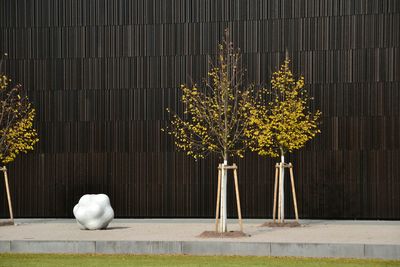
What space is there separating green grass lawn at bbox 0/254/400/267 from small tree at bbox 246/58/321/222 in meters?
5.37

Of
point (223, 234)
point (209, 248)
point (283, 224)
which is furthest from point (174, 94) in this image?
point (209, 248)

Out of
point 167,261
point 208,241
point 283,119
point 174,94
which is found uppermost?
point 174,94

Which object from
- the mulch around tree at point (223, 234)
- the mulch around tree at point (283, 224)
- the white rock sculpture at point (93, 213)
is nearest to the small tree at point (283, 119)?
the mulch around tree at point (283, 224)

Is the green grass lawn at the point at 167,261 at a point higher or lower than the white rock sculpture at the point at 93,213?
lower

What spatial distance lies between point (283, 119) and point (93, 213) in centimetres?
441

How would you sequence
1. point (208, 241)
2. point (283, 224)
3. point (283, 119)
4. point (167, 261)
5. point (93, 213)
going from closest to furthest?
point (167, 261) → point (208, 241) → point (93, 213) → point (283, 224) → point (283, 119)

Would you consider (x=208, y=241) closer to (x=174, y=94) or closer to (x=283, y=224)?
(x=283, y=224)

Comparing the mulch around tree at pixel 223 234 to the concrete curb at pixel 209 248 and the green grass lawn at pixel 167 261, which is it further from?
the green grass lawn at pixel 167 261

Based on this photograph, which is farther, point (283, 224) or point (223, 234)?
point (283, 224)

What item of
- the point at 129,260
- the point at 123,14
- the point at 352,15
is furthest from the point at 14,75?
the point at 129,260

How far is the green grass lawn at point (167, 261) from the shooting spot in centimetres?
1442

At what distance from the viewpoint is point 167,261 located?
14.8 metres

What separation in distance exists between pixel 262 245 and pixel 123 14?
10.2 m

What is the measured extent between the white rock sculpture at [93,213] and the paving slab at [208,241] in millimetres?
309
